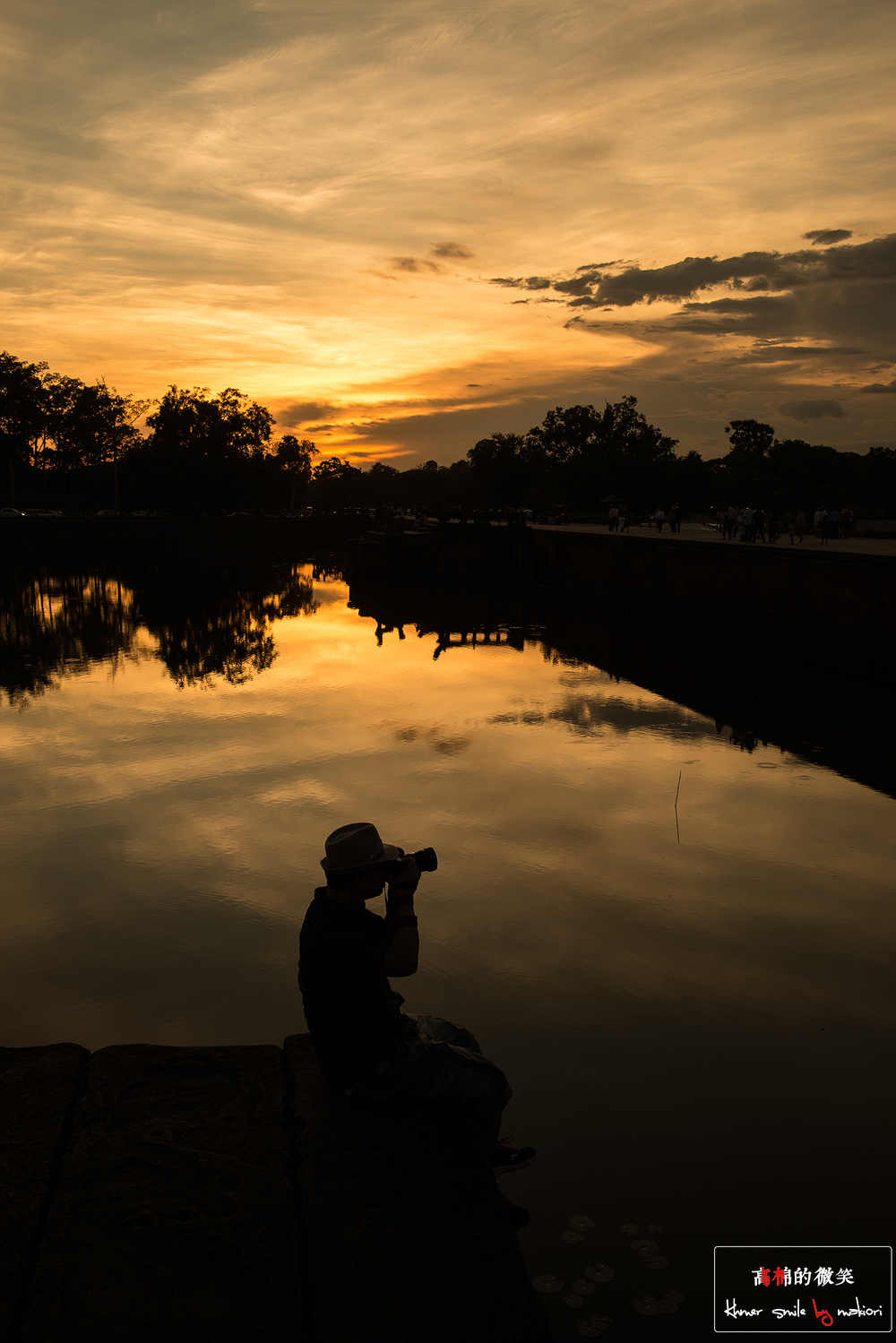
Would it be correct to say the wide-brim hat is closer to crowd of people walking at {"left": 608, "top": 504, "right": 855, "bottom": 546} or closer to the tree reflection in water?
the tree reflection in water

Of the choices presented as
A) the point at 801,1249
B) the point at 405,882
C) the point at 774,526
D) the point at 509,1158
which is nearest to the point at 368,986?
the point at 405,882

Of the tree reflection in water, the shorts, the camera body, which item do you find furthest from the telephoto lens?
the tree reflection in water

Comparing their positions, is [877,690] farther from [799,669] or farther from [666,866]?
[666,866]

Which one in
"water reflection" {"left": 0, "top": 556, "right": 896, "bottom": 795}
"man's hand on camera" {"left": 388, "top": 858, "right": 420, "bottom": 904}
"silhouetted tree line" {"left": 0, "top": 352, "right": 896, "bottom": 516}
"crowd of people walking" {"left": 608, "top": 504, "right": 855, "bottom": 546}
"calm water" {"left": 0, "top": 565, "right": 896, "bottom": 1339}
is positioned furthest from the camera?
"silhouetted tree line" {"left": 0, "top": 352, "right": 896, "bottom": 516}

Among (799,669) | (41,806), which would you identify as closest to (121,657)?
(41,806)

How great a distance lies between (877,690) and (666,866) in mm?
10837

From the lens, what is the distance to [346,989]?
359 centimetres

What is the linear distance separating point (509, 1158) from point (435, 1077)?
0.68m

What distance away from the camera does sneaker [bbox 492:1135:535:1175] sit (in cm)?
406

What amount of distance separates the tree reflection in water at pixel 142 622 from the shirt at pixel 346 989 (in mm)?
13013

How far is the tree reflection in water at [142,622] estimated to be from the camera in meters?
18.7

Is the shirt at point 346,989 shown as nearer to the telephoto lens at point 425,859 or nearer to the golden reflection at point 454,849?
the telephoto lens at point 425,859

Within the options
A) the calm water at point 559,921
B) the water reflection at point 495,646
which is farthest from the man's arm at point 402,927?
the water reflection at point 495,646

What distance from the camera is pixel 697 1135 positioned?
4.61 metres
